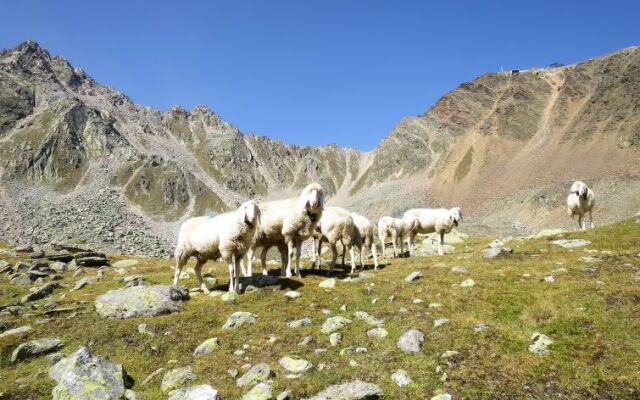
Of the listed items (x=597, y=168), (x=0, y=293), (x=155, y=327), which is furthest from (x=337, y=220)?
(x=597, y=168)

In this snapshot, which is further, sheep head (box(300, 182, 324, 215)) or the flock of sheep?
sheep head (box(300, 182, 324, 215))

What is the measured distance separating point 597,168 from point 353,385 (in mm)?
120465

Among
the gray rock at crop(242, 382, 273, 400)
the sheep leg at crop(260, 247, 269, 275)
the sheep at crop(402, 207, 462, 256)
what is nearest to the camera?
the gray rock at crop(242, 382, 273, 400)

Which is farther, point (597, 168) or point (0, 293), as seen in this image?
point (597, 168)

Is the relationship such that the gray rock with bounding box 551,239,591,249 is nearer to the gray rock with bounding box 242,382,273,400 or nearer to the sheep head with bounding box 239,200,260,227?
the sheep head with bounding box 239,200,260,227

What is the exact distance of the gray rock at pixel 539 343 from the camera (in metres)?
10.6

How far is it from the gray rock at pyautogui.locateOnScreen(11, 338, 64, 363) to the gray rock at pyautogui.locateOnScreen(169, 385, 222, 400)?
19.2 ft

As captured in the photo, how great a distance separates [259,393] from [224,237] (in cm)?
945

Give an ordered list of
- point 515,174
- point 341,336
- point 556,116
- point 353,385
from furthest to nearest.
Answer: point 556,116 < point 515,174 < point 341,336 < point 353,385

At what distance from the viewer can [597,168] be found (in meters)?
104

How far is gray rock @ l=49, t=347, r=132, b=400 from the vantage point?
359 inches

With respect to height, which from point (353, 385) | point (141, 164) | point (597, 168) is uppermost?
point (141, 164)

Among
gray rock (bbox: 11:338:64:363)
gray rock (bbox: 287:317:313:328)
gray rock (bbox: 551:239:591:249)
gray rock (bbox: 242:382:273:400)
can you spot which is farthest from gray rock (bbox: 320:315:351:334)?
gray rock (bbox: 551:239:591:249)

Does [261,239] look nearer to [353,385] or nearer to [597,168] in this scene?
[353,385]
